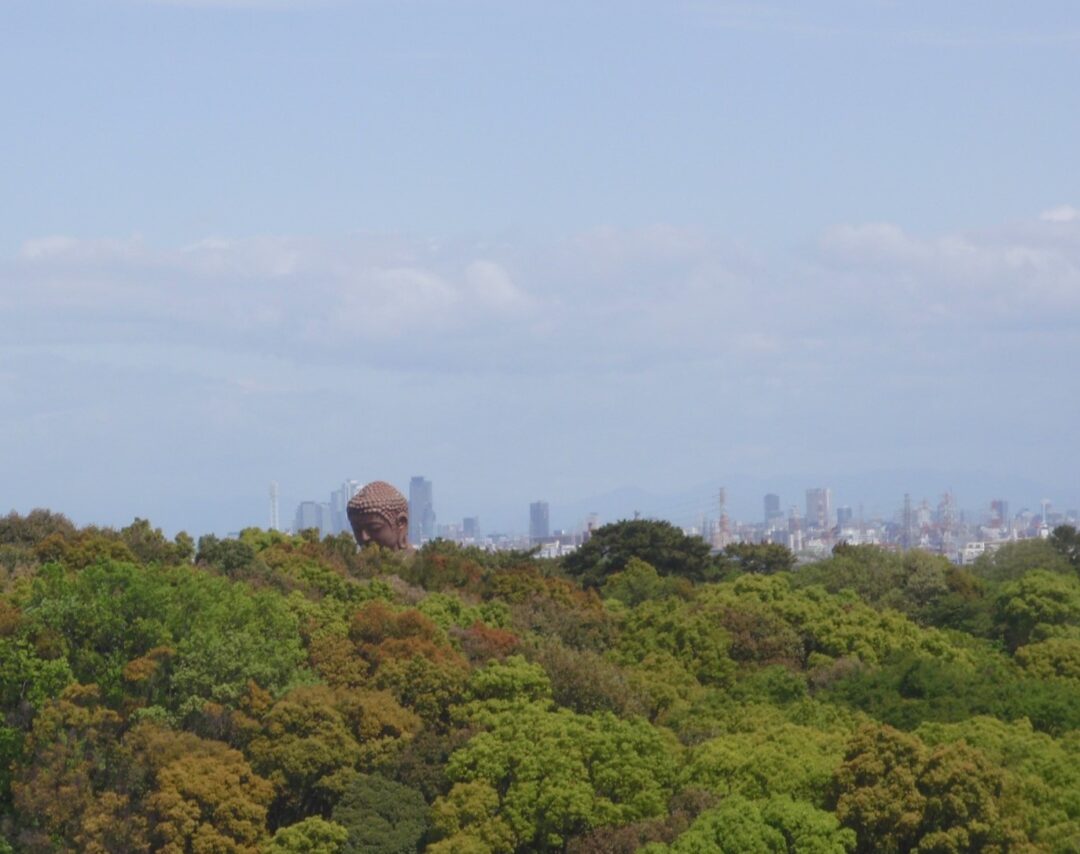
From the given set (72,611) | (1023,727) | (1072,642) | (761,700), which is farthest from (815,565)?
(72,611)

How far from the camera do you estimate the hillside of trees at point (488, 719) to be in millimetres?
32656

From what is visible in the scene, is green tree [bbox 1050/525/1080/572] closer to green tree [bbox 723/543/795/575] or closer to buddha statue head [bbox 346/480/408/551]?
green tree [bbox 723/543/795/575]

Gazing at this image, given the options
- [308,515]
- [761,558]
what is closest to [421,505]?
[308,515]

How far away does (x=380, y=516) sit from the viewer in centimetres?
5509

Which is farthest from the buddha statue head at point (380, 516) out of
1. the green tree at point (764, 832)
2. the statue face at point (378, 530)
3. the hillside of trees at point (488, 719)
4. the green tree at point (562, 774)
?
the green tree at point (764, 832)

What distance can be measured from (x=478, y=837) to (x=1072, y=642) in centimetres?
1647

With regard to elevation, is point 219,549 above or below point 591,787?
above

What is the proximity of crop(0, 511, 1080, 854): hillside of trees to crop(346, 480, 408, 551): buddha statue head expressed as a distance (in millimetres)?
6917

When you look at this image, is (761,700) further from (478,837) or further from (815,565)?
(815,565)

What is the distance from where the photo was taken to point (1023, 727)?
119ft

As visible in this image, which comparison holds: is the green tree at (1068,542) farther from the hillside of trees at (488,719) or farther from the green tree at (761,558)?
the hillside of trees at (488,719)

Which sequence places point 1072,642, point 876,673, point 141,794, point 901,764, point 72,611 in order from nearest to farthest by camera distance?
point 901,764 < point 141,794 < point 72,611 < point 876,673 < point 1072,642

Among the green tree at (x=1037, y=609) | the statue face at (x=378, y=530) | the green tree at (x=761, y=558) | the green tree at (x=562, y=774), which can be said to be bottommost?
the green tree at (x=562, y=774)

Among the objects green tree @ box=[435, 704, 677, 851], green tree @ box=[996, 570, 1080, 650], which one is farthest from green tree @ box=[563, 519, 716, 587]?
green tree @ box=[435, 704, 677, 851]
